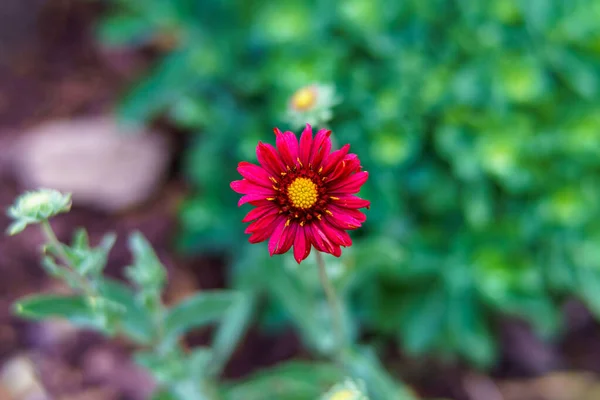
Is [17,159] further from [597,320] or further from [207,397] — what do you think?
[597,320]

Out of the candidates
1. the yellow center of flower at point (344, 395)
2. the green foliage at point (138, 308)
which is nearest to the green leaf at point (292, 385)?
the green foliage at point (138, 308)

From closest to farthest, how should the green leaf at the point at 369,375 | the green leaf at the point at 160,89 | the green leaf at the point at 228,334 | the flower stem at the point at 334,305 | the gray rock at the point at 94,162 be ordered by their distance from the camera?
the flower stem at the point at 334,305, the green leaf at the point at 369,375, the green leaf at the point at 228,334, the green leaf at the point at 160,89, the gray rock at the point at 94,162

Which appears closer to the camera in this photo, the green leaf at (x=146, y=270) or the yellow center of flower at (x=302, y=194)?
the yellow center of flower at (x=302, y=194)

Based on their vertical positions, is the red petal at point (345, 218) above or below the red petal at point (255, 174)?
below

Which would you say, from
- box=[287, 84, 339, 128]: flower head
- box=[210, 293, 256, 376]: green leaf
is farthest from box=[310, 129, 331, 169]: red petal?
box=[210, 293, 256, 376]: green leaf

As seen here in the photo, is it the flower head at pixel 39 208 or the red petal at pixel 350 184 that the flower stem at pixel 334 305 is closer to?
the red petal at pixel 350 184

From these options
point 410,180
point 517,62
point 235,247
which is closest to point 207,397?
point 235,247

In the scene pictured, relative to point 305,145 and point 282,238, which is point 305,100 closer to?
point 305,145

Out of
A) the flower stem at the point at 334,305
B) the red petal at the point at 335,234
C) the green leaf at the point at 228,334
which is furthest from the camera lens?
the green leaf at the point at 228,334
